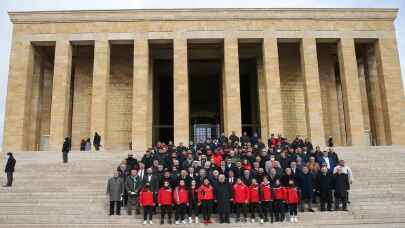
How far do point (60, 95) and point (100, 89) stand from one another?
2.57 metres

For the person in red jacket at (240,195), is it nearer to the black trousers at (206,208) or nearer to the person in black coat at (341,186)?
the black trousers at (206,208)

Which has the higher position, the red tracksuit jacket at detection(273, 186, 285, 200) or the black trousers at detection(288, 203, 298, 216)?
the red tracksuit jacket at detection(273, 186, 285, 200)

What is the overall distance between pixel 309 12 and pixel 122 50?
43.3 feet

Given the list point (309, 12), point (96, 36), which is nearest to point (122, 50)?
point (96, 36)

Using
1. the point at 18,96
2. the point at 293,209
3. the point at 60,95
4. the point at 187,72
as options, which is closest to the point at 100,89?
the point at 60,95

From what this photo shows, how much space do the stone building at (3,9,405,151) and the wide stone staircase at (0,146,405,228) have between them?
796cm

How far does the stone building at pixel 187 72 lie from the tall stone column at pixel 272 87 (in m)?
0.06

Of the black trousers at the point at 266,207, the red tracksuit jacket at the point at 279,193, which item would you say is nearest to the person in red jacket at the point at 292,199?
the red tracksuit jacket at the point at 279,193

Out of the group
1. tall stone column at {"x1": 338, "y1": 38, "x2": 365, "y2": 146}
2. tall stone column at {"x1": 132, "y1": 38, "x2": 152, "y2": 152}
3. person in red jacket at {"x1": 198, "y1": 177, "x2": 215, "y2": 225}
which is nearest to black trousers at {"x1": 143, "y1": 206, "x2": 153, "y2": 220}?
person in red jacket at {"x1": 198, "y1": 177, "x2": 215, "y2": 225}

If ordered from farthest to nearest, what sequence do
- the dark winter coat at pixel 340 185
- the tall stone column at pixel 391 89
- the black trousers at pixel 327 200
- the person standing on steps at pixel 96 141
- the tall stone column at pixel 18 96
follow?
the tall stone column at pixel 391 89
the tall stone column at pixel 18 96
the person standing on steps at pixel 96 141
the black trousers at pixel 327 200
the dark winter coat at pixel 340 185

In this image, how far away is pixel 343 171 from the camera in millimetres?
12695

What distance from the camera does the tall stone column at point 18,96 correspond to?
26859mm

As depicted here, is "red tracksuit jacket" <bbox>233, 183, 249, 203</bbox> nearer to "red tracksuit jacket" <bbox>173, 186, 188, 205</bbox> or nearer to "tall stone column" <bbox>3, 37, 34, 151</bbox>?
"red tracksuit jacket" <bbox>173, 186, 188, 205</bbox>

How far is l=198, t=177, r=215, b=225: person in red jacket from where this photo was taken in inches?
461
